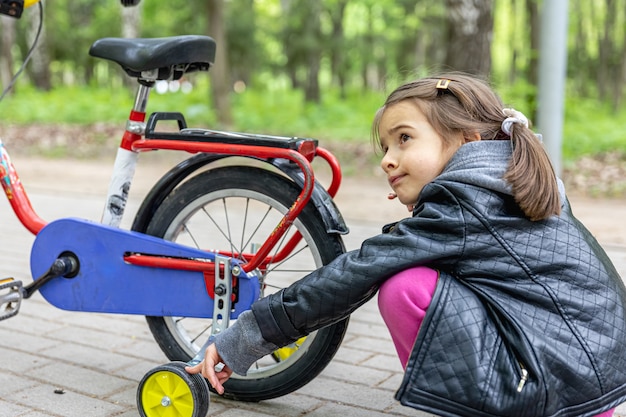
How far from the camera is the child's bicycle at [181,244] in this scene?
2.53 metres

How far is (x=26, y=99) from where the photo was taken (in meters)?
17.8

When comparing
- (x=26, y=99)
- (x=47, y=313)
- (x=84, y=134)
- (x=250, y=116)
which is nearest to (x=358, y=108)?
(x=250, y=116)

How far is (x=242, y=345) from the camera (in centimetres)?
218

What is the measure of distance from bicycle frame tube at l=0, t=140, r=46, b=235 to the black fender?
0.47 m

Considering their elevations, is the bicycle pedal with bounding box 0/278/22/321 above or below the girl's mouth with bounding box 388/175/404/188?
below

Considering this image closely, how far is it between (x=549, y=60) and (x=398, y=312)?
5245 mm

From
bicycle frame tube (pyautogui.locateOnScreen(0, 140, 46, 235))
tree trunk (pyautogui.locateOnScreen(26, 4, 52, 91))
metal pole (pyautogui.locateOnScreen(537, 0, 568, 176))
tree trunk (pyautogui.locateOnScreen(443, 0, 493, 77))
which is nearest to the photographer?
bicycle frame tube (pyautogui.locateOnScreen(0, 140, 46, 235))

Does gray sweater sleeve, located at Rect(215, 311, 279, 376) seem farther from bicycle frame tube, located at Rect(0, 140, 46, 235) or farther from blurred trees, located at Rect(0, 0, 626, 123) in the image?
blurred trees, located at Rect(0, 0, 626, 123)

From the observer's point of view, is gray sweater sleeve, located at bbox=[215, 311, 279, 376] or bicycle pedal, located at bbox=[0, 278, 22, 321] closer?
gray sweater sleeve, located at bbox=[215, 311, 279, 376]

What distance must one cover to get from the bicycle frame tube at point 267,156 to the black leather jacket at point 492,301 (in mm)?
387

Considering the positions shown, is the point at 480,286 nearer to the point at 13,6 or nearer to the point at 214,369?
the point at 214,369

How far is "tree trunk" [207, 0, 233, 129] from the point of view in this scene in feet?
42.1

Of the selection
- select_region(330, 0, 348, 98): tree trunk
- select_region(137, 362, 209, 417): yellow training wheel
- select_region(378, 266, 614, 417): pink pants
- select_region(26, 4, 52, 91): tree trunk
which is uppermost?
select_region(330, 0, 348, 98): tree trunk

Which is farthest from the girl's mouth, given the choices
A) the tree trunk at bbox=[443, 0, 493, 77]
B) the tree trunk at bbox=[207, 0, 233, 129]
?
the tree trunk at bbox=[207, 0, 233, 129]
